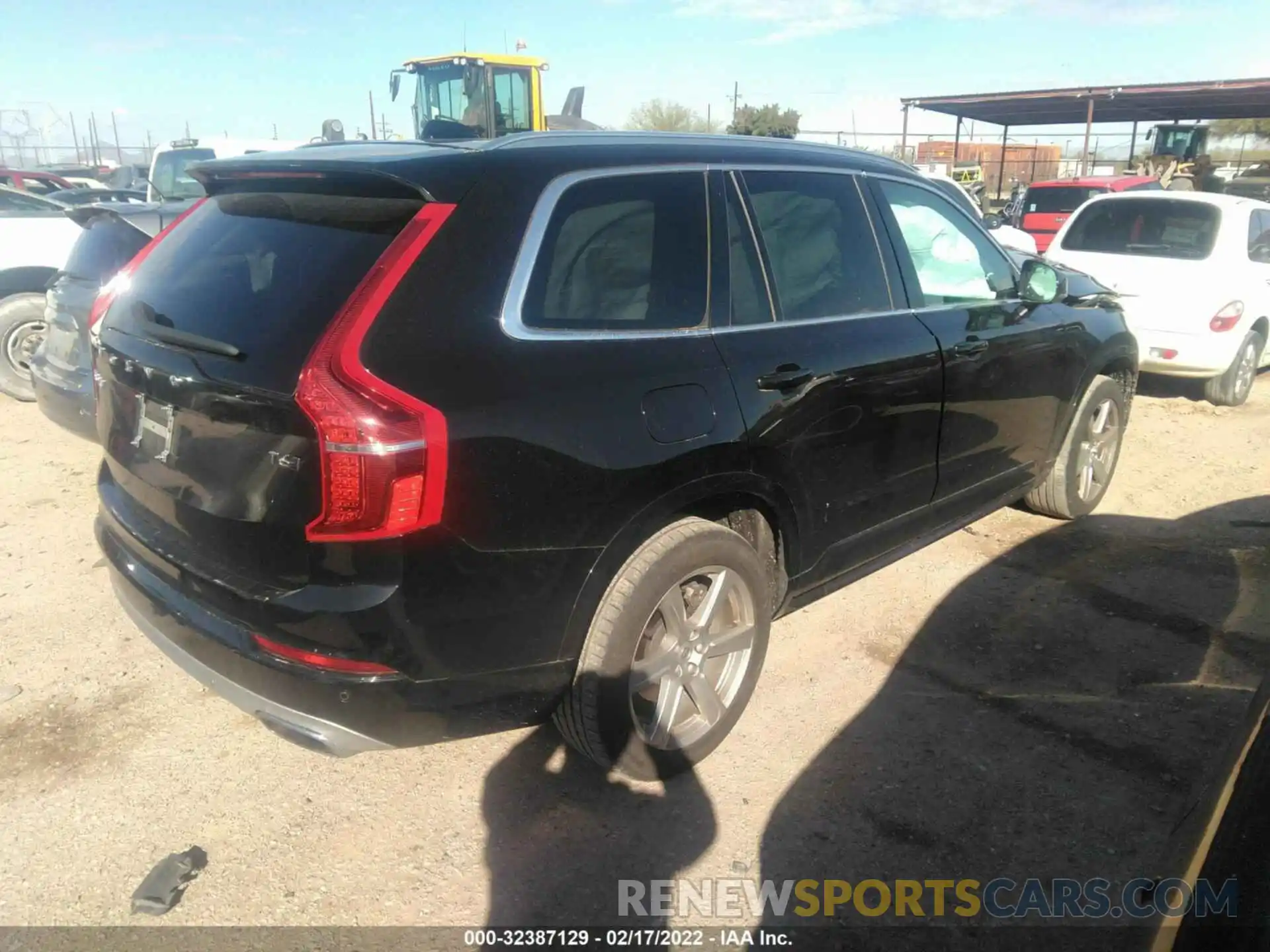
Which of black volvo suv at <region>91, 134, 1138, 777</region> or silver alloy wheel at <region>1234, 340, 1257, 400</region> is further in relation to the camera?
silver alloy wheel at <region>1234, 340, 1257, 400</region>

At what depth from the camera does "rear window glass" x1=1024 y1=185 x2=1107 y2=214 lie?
49.3ft

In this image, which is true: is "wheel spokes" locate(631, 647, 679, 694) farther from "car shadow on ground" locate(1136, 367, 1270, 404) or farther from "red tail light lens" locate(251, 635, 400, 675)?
"car shadow on ground" locate(1136, 367, 1270, 404)

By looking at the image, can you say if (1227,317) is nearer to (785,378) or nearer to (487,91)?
(785,378)

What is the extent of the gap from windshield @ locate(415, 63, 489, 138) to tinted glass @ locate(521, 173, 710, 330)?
11.5 meters

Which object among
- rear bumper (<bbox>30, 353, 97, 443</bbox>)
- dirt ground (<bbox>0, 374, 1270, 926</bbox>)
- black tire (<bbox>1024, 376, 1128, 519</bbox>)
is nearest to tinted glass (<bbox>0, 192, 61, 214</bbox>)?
rear bumper (<bbox>30, 353, 97, 443</bbox>)

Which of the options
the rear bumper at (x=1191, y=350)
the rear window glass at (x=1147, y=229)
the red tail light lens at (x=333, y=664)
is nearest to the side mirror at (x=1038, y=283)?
A: the red tail light lens at (x=333, y=664)

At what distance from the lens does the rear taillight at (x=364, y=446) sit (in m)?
2.09

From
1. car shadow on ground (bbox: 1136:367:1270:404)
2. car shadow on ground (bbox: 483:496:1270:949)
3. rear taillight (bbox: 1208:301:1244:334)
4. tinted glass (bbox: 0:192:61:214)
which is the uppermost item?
tinted glass (bbox: 0:192:61:214)

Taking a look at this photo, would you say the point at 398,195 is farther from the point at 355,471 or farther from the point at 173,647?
the point at 173,647

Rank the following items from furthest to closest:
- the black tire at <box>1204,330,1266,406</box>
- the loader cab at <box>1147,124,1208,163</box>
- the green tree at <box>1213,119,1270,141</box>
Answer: the green tree at <box>1213,119,1270,141</box> < the loader cab at <box>1147,124,1208,163</box> < the black tire at <box>1204,330,1266,406</box>

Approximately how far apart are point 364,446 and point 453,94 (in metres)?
13.6

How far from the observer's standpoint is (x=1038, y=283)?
4172mm

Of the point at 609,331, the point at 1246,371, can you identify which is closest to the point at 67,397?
the point at 609,331

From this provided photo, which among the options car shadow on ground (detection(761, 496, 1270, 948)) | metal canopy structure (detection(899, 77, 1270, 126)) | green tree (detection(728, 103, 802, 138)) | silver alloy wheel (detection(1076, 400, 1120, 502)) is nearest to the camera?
car shadow on ground (detection(761, 496, 1270, 948))
